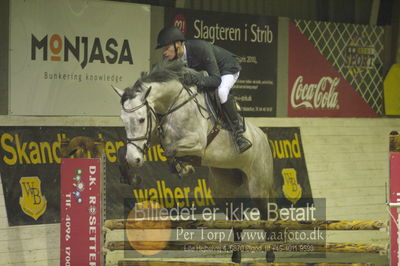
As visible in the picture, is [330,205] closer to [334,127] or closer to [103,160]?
[334,127]

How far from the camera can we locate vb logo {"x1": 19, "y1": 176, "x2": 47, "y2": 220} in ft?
26.0

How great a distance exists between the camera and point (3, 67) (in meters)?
7.84

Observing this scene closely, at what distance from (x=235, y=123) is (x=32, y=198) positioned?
227 cm

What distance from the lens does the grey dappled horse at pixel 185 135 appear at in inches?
243

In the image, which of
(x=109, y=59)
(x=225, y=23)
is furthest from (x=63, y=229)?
(x=225, y=23)

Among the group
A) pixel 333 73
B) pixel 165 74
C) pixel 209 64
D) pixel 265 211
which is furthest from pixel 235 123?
pixel 333 73

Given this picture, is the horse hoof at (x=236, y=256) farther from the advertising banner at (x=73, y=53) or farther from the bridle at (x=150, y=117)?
the advertising banner at (x=73, y=53)

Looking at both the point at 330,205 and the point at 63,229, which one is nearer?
the point at 63,229

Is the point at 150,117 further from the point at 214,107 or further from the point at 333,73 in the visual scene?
the point at 333,73

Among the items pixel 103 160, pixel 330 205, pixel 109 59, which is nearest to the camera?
pixel 103 160

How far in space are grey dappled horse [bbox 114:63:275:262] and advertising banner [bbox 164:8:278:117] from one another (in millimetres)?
2100

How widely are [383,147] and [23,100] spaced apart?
5041 millimetres

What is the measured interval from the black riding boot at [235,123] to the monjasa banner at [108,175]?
0.67 metres

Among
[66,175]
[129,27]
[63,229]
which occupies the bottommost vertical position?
[63,229]
